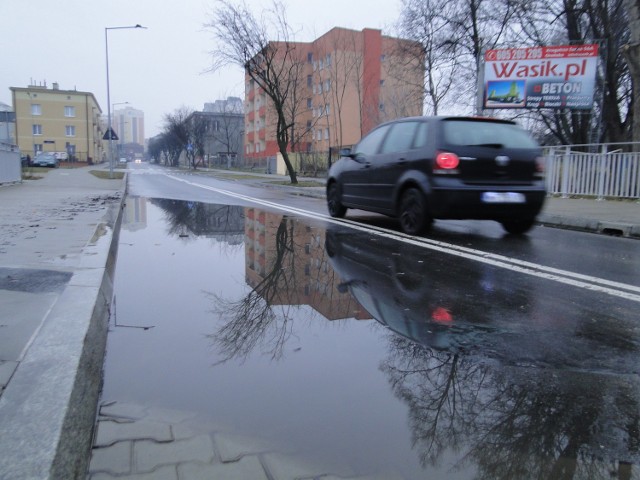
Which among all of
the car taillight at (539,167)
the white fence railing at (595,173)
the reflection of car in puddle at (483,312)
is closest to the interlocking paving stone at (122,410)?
the reflection of car in puddle at (483,312)

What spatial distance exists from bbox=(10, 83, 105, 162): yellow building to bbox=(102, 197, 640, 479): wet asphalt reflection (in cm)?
8000

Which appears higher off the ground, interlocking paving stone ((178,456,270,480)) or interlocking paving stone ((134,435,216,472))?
interlocking paving stone ((134,435,216,472))

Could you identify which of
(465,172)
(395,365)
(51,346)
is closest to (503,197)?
(465,172)

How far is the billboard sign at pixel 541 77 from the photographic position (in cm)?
1628

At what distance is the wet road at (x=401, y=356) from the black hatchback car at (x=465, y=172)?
943 mm

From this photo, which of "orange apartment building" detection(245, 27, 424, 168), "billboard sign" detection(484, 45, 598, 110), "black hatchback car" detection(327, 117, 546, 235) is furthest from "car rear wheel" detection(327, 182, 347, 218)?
"orange apartment building" detection(245, 27, 424, 168)

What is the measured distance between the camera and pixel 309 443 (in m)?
2.29

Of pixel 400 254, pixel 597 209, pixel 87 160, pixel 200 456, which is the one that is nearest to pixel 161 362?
pixel 200 456

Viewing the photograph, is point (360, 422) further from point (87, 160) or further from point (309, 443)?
point (87, 160)

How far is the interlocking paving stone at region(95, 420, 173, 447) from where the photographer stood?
2.30 metres

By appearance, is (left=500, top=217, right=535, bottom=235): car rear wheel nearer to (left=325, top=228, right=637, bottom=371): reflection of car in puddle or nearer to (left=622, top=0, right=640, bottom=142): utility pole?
(left=325, top=228, right=637, bottom=371): reflection of car in puddle

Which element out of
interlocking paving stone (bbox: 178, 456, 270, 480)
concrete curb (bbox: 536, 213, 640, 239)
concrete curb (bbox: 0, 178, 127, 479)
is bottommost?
interlocking paving stone (bbox: 178, 456, 270, 480)

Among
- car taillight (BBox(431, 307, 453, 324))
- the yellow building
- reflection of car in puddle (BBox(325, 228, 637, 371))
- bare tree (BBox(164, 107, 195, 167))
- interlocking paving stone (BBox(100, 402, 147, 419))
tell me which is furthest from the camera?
the yellow building

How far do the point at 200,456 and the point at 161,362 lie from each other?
110 centimetres
